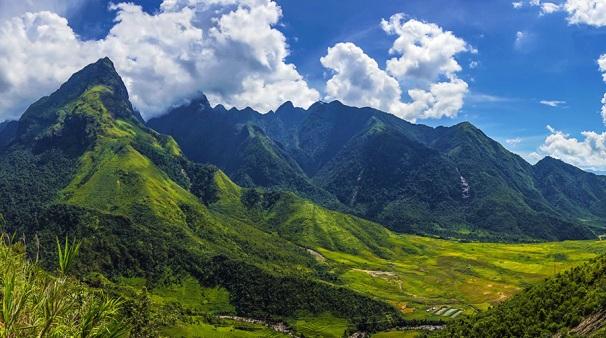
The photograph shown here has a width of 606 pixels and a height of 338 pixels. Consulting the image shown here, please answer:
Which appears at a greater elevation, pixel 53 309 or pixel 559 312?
pixel 53 309

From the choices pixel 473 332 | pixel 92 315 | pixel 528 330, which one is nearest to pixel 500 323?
pixel 473 332

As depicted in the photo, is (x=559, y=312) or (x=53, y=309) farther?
(x=559, y=312)

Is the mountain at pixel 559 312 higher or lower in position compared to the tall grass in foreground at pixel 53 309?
lower

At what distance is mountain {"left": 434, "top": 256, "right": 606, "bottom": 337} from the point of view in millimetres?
71750

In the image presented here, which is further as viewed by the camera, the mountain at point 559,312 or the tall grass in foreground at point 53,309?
the mountain at point 559,312

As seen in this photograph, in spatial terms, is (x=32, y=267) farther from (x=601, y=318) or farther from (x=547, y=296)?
(x=547, y=296)

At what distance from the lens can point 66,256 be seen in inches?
883

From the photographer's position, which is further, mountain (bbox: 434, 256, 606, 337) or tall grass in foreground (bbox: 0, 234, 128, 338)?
mountain (bbox: 434, 256, 606, 337)

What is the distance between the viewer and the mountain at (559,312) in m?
71.8

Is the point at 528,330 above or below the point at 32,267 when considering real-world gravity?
below

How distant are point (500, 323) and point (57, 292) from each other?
92.0 meters

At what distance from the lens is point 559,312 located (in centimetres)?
8212

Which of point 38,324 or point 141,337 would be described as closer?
point 38,324

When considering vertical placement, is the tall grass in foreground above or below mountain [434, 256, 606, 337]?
above
